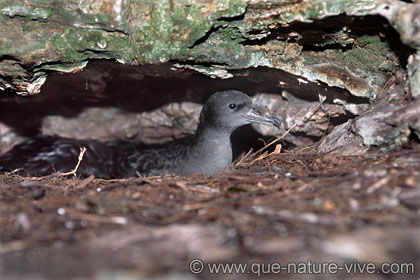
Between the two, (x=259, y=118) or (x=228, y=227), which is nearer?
(x=228, y=227)

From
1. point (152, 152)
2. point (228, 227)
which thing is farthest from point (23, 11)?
point (228, 227)

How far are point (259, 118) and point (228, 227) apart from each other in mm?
2290

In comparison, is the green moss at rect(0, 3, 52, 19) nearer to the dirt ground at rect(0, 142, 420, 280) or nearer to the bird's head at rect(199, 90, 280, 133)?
the dirt ground at rect(0, 142, 420, 280)

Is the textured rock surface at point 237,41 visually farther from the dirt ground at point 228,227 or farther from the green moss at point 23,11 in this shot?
the dirt ground at point 228,227

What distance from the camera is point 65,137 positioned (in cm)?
573

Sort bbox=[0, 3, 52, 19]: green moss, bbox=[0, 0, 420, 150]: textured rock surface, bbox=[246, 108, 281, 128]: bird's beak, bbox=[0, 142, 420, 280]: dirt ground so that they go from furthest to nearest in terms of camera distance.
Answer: bbox=[246, 108, 281, 128]: bird's beak → bbox=[0, 3, 52, 19]: green moss → bbox=[0, 0, 420, 150]: textured rock surface → bbox=[0, 142, 420, 280]: dirt ground

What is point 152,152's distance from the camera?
5.13 meters

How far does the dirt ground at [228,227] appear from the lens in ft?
6.00

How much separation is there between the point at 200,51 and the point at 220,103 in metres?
0.87

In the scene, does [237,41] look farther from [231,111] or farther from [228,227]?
[228,227]

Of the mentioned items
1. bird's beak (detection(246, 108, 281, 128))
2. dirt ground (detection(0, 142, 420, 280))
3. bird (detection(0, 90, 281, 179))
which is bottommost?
dirt ground (detection(0, 142, 420, 280))

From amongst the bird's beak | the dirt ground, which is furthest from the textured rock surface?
the dirt ground

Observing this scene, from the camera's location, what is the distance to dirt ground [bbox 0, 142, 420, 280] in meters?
1.83

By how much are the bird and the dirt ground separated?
59.1 inches
